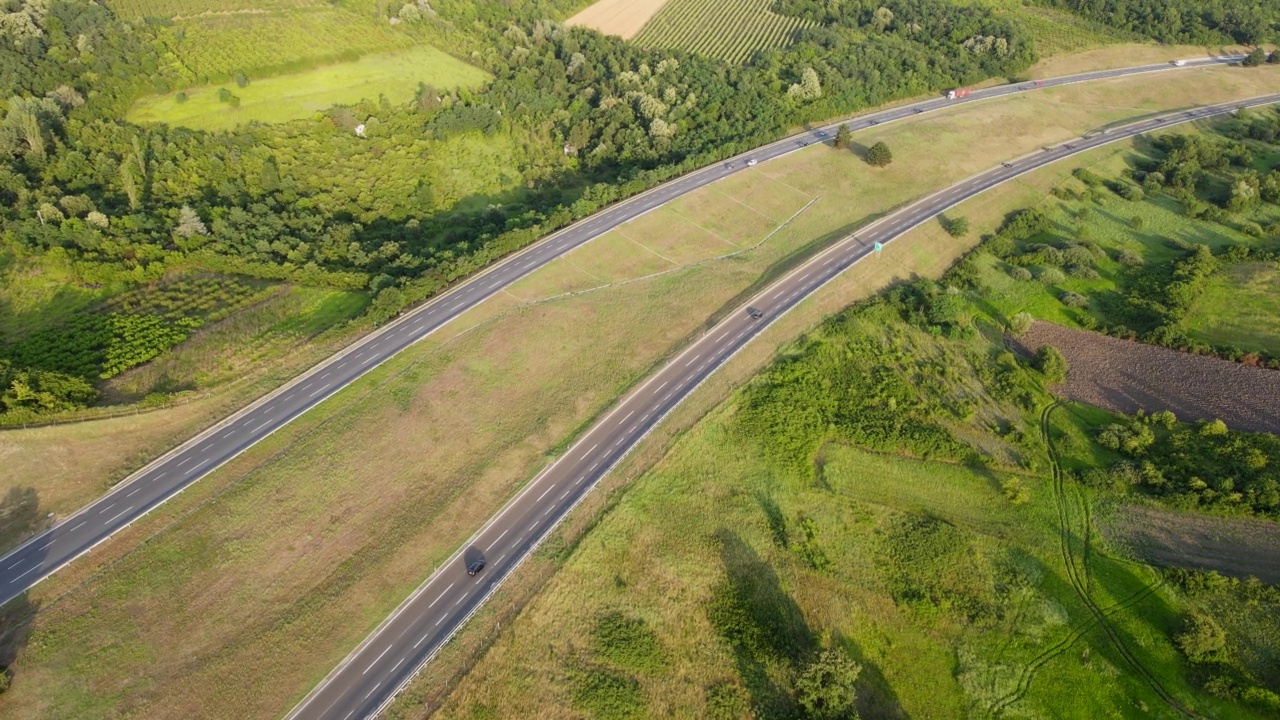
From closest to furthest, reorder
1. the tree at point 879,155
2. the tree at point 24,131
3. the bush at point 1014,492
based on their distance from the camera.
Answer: the bush at point 1014,492 → the tree at point 24,131 → the tree at point 879,155

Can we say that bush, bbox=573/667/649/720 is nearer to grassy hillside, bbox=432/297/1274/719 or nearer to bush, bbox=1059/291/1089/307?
grassy hillside, bbox=432/297/1274/719

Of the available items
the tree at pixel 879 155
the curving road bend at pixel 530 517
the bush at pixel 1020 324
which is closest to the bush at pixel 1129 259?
the bush at pixel 1020 324

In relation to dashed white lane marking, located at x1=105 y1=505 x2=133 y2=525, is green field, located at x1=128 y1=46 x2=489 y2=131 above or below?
above

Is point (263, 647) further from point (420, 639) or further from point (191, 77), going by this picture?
point (191, 77)

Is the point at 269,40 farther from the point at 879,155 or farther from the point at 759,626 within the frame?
the point at 759,626

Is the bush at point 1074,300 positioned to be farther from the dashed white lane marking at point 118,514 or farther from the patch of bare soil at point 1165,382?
the dashed white lane marking at point 118,514

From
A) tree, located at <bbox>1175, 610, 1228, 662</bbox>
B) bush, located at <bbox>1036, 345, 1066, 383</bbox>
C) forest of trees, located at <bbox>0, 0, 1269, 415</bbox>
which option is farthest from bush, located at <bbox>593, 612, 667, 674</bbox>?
bush, located at <bbox>1036, 345, 1066, 383</bbox>
